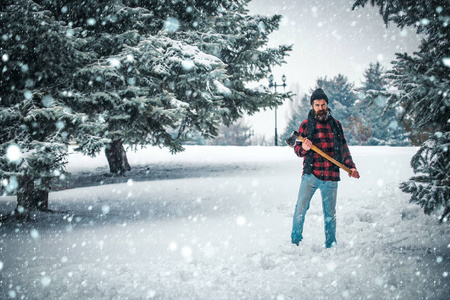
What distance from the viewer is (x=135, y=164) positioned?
14641 millimetres

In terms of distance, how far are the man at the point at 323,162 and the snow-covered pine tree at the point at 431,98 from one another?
90cm

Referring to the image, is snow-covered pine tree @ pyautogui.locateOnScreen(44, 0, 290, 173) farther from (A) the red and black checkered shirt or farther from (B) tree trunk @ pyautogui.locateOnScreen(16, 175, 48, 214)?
(A) the red and black checkered shirt

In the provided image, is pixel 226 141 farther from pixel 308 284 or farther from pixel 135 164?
pixel 308 284

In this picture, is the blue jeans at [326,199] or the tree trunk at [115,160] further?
the tree trunk at [115,160]

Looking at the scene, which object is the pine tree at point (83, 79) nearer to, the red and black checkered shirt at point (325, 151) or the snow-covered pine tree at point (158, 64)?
the snow-covered pine tree at point (158, 64)

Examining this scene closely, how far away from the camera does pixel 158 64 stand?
6.19m

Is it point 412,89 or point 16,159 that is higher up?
point 412,89

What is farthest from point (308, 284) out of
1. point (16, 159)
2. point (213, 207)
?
point (16, 159)

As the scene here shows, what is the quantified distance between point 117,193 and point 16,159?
3.91 metres

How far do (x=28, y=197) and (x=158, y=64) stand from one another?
364cm

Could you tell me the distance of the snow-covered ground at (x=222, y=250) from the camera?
2.68 m

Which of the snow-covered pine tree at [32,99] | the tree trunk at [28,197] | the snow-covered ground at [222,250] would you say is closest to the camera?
the snow-covered ground at [222,250]

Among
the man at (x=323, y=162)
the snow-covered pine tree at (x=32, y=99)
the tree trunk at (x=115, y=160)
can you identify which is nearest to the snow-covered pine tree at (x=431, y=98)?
the man at (x=323, y=162)

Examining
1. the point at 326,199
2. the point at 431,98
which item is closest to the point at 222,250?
the point at 326,199
